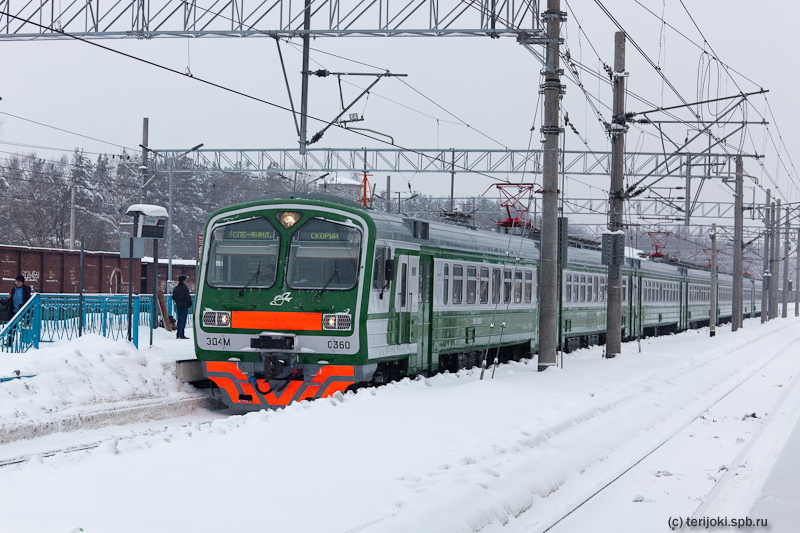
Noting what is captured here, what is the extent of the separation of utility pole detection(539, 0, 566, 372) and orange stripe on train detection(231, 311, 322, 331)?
5.63 metres

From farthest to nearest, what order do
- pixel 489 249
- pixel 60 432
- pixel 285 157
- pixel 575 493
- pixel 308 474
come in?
pixel 285 157, pixel 489 249, pixel 60 432, pixel 575 493, pixel 308 474

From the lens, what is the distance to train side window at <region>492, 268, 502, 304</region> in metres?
19.7

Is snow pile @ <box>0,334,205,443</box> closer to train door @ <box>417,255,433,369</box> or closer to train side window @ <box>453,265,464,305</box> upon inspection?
train door @ <box>417,255,433,369</box>

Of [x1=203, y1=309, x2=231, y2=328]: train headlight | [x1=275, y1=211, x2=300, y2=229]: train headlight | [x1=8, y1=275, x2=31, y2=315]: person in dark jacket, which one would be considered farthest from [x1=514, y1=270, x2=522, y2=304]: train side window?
[x1=8, y1=275, x2=31, y2=315]: person in dark jacket

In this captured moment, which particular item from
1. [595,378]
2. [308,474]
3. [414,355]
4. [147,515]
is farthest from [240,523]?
[595,378]

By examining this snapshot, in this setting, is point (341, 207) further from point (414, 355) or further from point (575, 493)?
point (575, 493)

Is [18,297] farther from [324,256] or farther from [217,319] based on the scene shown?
[324,256]

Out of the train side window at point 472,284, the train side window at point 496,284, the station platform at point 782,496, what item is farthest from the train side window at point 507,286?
the station platform at point 782,496

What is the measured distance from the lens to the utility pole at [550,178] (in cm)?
1780

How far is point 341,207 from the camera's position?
46.5 ft

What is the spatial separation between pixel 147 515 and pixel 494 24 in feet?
44.1

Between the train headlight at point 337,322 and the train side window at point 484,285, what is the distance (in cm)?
560

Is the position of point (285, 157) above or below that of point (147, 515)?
above

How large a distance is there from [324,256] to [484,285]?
5.67 metres
